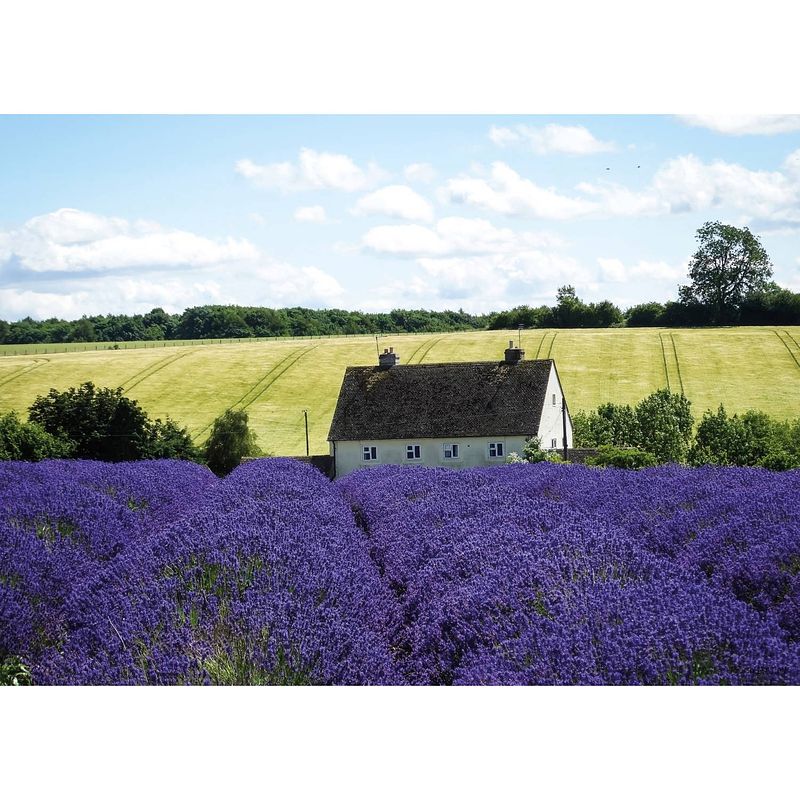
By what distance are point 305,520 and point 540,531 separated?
192 centimetres

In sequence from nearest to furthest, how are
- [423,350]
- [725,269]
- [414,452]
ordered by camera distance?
[725,269], [414,452], [423,350]

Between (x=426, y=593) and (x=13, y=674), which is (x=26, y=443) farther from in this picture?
(x=426, y=593)

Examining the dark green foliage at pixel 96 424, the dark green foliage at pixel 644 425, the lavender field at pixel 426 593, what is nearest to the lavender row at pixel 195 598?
the lavender field at pixel 426 593

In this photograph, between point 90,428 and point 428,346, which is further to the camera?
point 428,346

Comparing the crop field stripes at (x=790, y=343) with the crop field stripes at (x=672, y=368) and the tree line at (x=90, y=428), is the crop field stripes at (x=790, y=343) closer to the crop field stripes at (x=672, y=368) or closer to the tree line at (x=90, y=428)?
the crop field stripes at (x=672, y=368)

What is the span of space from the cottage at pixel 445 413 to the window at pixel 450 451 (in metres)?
0.03

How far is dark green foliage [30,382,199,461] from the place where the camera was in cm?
1625

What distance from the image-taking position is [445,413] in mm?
23406

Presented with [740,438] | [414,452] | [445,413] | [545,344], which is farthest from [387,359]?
[740,438]

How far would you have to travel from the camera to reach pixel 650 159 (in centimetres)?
704

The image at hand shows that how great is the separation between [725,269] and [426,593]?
18846 mm

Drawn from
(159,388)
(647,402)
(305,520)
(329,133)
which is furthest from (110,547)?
(159,388)
